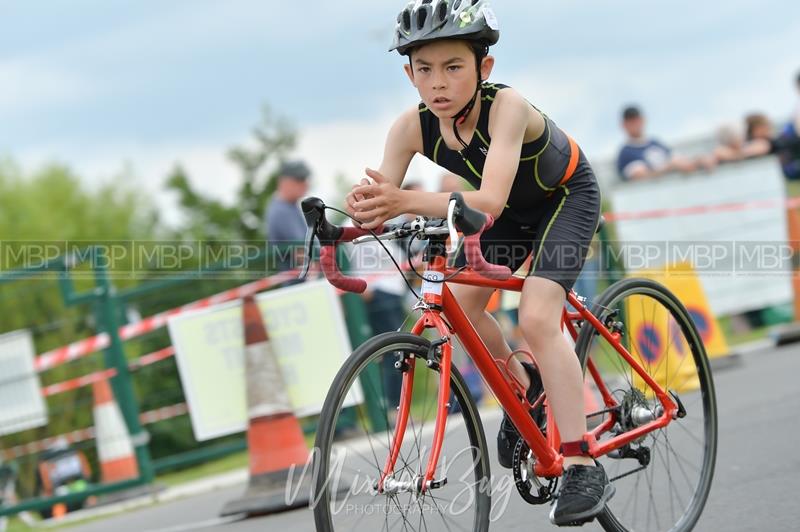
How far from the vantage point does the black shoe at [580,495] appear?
4371 mm

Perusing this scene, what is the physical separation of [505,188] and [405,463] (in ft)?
3.36

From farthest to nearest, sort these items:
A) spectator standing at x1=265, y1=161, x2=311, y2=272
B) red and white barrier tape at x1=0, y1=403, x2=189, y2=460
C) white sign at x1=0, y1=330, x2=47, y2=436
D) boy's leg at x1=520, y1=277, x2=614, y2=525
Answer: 1. spectator standing at x1=265, y1=161, x2=311, y2=272
2. red and white barrier tape at x1=0, y1=403, x2=189, y2=460
3. white sign at x1=0, y1=330, x2=47, y2=436
4. boy's leg at x1=520, y1=277, x2=614, y2=525

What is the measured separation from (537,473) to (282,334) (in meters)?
4.79

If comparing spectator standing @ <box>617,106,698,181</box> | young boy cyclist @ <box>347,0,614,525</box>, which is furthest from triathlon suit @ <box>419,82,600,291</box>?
spectator standing @ <box>617,106,698,181</box>

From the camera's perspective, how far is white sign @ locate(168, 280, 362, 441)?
903 centimetres

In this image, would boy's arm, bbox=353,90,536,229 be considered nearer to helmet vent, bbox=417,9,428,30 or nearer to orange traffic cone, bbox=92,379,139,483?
helmet vent, bbox=417,9,428,30

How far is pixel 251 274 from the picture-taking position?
36.2ft

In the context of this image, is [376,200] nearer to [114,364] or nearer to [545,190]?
[545,190]

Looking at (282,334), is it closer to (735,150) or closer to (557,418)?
(557,418)

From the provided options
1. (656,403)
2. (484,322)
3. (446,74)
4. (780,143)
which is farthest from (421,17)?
(780,143)

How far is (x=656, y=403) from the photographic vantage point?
5215 millimetres

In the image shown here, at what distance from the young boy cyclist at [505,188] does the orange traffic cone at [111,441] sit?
5720 mm

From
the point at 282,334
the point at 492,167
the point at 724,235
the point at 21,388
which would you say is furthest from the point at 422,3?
the point at 724,235

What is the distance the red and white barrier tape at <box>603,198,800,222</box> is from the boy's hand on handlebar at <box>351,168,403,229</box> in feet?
28.8
